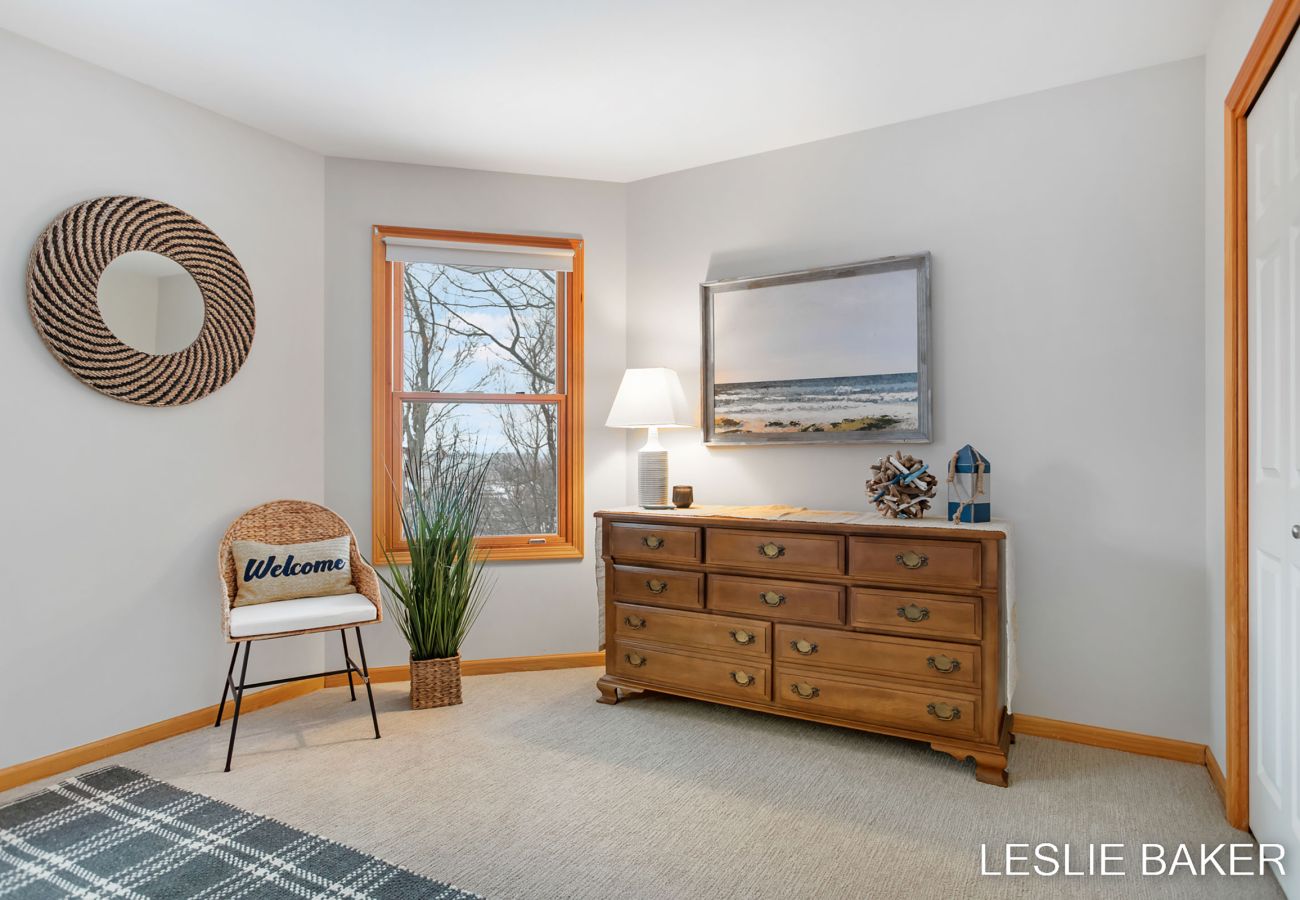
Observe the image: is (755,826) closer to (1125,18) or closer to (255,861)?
(255,861)

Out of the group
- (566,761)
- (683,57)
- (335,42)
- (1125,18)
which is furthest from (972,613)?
(335,42)

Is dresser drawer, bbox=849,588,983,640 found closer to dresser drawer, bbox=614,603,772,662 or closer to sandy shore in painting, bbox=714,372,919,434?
dresser drawer, bbox=614,603,772,662

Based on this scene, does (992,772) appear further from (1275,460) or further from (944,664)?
(1275,460)

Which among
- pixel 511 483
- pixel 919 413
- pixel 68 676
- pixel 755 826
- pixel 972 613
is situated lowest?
pixel 755 826

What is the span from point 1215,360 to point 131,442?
385 centimetres

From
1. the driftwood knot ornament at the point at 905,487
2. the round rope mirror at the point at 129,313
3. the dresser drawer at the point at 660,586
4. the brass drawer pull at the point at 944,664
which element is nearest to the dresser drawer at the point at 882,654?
the brass drawer pull at the point at 944,664

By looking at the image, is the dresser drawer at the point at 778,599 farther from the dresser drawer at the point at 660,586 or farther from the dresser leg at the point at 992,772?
the dresser leg at the point at 992,772

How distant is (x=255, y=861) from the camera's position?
79.6 inches

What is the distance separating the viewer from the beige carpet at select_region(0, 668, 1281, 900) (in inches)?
76.2

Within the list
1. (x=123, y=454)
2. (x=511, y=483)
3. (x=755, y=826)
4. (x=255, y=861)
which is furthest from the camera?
(x=511, y=483)

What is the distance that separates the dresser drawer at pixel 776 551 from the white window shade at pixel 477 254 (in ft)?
5.47

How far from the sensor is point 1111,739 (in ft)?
9.10

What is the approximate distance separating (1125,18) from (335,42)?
8.50 feet

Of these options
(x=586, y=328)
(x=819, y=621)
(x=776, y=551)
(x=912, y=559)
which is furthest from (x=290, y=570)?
(x=912, y=559)
